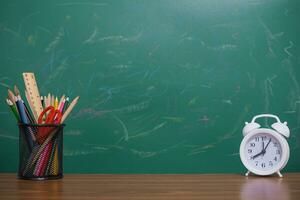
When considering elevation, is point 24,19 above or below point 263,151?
above

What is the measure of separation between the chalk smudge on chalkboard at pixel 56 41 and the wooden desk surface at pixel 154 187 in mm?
451

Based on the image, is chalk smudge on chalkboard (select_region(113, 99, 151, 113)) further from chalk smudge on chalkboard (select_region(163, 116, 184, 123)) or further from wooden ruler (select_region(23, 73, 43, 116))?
wooden ruler (select_region(23, 73, 43, 116))

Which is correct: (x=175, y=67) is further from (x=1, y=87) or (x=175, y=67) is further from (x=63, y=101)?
(x=1, y=87)

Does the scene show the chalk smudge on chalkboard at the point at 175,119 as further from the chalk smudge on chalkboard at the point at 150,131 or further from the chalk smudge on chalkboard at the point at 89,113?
the chalk smudge on chalkboard at the point at 89,113

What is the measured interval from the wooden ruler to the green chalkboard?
0.14 m

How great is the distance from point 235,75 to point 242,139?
9.1 inches

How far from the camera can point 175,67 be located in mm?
1649

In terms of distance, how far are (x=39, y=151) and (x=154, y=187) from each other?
0.37m

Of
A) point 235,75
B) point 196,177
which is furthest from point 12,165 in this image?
point 235,75

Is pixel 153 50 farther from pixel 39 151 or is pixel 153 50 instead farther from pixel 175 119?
pixel 39 151

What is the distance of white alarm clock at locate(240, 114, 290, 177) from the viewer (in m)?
1.53

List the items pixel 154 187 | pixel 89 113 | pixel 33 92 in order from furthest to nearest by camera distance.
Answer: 1. pixel 89 113
2. pixel 33 92
3. pixel 154 187

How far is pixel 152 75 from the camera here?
5.40 ft

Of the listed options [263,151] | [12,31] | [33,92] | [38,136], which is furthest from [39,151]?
[263,151]
